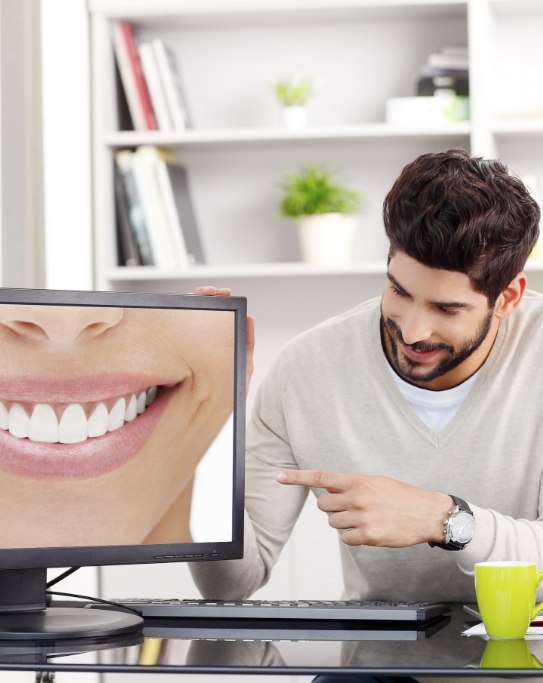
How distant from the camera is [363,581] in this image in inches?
65.4

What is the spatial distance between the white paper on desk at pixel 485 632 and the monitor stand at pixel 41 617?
14.3 inches

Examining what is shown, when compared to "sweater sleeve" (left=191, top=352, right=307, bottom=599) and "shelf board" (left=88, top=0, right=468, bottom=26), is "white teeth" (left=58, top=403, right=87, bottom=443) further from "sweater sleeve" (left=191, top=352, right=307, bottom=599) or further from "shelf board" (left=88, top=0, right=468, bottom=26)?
"shelf board" (left=88, top=0, right=468, bottom=26)

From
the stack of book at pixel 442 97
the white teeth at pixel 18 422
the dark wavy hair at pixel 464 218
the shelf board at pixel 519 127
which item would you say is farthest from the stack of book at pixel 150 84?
the white teeth at pixel 18 422

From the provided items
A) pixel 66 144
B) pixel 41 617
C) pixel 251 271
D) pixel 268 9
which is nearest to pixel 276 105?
pixel 268 9

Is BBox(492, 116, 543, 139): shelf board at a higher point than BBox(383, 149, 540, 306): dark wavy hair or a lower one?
higher

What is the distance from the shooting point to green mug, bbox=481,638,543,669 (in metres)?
1.00

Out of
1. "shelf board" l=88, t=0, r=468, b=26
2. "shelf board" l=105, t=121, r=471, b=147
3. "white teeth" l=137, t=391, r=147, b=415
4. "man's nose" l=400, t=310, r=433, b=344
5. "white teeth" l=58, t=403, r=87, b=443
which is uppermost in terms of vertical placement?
"shelf board" l=88, t=0, r=468, b=26

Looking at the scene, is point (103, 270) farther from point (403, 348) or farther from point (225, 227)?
point (403, 348)

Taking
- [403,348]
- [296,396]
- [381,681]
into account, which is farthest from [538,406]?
[381,681]

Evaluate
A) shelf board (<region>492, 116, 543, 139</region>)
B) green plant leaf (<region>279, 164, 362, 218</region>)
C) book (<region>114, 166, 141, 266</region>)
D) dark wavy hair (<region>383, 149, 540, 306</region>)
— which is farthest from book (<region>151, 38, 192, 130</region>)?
dark wavy hair (<region>383, 149, 540, 306</region>)

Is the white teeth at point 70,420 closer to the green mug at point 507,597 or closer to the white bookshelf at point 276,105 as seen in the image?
the green mug at point 507,597

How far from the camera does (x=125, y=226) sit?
293 cm

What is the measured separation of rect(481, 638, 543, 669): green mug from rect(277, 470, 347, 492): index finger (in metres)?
0.25

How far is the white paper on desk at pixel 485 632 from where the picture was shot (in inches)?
45.3
